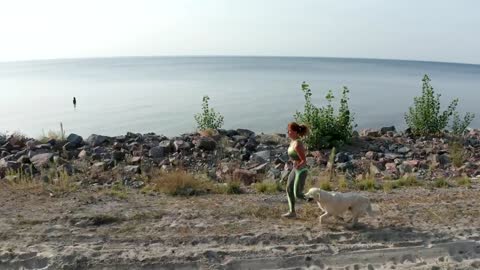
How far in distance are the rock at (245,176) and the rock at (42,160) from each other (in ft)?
16.7

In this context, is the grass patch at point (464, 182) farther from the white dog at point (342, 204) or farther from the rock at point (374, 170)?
the white dog at point (342, 204)

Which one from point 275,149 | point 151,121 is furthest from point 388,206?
point 151,121

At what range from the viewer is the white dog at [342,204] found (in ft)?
21.1

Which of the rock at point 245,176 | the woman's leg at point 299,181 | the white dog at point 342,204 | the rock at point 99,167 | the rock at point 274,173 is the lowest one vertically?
the rock at point 274,173

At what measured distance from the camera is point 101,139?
15.4 metres

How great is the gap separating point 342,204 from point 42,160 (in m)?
8.62

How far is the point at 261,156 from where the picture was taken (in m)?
13.0

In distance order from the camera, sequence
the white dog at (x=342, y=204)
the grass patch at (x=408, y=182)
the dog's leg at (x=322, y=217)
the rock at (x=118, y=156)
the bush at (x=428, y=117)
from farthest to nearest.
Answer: the bush at (x=428, y=117) → the rock at (x=118, y=156) → the grass patch at (x=408, y=182) → the dog's leg at (x=322, y=217) → the white dog at (x=342, y=204)

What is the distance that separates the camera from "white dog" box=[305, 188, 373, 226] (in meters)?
6.43

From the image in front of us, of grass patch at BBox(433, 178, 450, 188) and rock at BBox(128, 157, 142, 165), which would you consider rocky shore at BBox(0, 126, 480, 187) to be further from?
grass patch at BBox(433, 178, 450, 188)

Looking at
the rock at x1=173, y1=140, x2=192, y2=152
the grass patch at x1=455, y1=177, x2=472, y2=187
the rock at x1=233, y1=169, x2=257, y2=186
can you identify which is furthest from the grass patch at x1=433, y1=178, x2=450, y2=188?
the rock at x1=173, y1=140, x2=192, y2=152

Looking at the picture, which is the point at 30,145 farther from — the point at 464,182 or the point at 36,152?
the point at 464,182

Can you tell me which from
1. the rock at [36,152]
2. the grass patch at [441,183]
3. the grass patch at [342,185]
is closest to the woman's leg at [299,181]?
the grass patch at [342,185]

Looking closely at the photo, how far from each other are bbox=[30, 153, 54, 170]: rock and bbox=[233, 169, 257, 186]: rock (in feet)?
16.7
